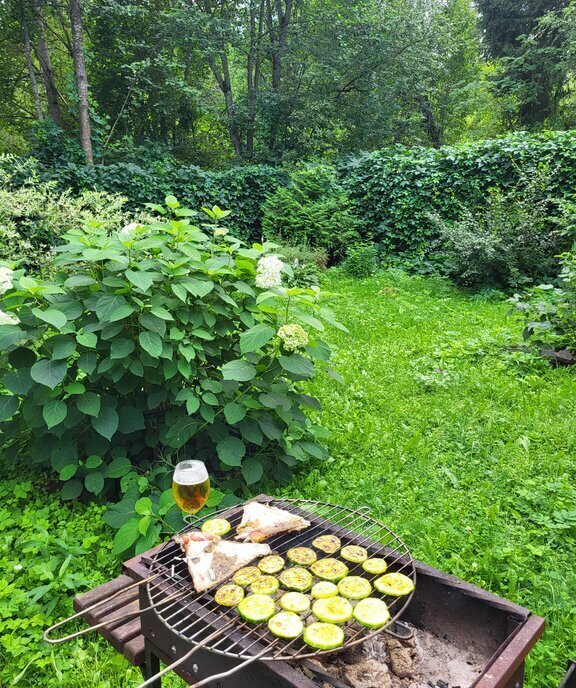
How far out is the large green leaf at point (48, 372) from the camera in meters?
2.05

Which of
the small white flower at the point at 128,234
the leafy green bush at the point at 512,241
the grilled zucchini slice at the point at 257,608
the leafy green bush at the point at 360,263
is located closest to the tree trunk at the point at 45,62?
the leafy green bush at the point at 360,263

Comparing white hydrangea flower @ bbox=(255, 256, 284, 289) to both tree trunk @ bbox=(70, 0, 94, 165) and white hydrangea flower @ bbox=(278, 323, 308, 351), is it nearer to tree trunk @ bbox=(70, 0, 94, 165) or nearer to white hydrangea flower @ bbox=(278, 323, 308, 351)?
white hydrangea flower @ bbox=(278, 323, 308, 351)

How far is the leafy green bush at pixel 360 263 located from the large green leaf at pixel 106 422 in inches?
243

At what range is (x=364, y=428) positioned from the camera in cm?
Result: 335

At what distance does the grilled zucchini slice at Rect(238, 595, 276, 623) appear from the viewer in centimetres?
112

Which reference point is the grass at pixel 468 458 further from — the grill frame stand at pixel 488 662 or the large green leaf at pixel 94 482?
the large green leaf at pixel 94 482

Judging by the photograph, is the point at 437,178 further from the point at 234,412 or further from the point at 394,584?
the point at 394,584

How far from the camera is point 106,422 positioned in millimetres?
2289

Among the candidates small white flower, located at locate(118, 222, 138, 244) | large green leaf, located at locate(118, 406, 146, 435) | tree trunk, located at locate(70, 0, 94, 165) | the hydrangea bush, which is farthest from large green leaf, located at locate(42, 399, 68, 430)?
tree trunk, located at locate(70, 0, 94, 165)

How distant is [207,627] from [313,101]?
499 inches

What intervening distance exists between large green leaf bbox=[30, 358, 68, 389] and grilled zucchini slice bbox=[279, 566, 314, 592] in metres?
1.30

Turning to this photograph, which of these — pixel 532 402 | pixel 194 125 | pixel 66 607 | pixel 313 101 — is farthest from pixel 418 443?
pixel 194 125

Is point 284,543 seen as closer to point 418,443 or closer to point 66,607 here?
point 66,607

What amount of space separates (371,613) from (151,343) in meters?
1.48
